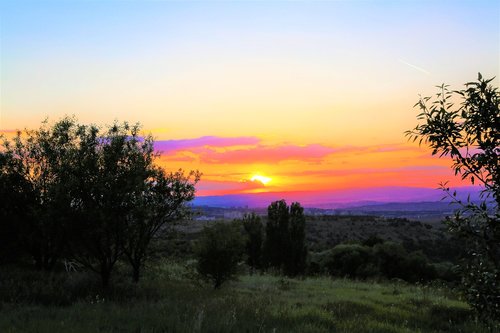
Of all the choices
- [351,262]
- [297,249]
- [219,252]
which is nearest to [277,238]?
→ [297,249]

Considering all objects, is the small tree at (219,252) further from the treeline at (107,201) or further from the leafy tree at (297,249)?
the leafy tree at (297,249)

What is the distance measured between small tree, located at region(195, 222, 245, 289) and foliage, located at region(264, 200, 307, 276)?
55.1ft

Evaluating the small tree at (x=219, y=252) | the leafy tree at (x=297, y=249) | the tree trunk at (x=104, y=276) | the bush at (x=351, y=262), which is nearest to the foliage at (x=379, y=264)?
the bush at (x=351, y=262)

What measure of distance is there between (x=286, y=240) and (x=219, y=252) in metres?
18.3

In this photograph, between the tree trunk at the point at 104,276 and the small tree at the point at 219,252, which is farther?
the small tree at the point at 219,252

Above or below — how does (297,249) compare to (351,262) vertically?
above

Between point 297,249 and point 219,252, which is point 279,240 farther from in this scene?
point 219,252

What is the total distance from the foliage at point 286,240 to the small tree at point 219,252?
16799mm

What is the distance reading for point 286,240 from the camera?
1435 inches

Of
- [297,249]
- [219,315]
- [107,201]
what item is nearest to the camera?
[219,315]

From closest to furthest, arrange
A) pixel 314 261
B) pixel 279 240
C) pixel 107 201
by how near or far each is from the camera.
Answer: pixel 107 201, pixel 279 240, pixel 314 261

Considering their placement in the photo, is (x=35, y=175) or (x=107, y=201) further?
(x=35, y=175)

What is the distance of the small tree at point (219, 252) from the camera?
742 inches

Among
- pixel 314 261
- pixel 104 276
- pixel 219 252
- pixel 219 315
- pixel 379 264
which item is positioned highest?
pixel 219 252
